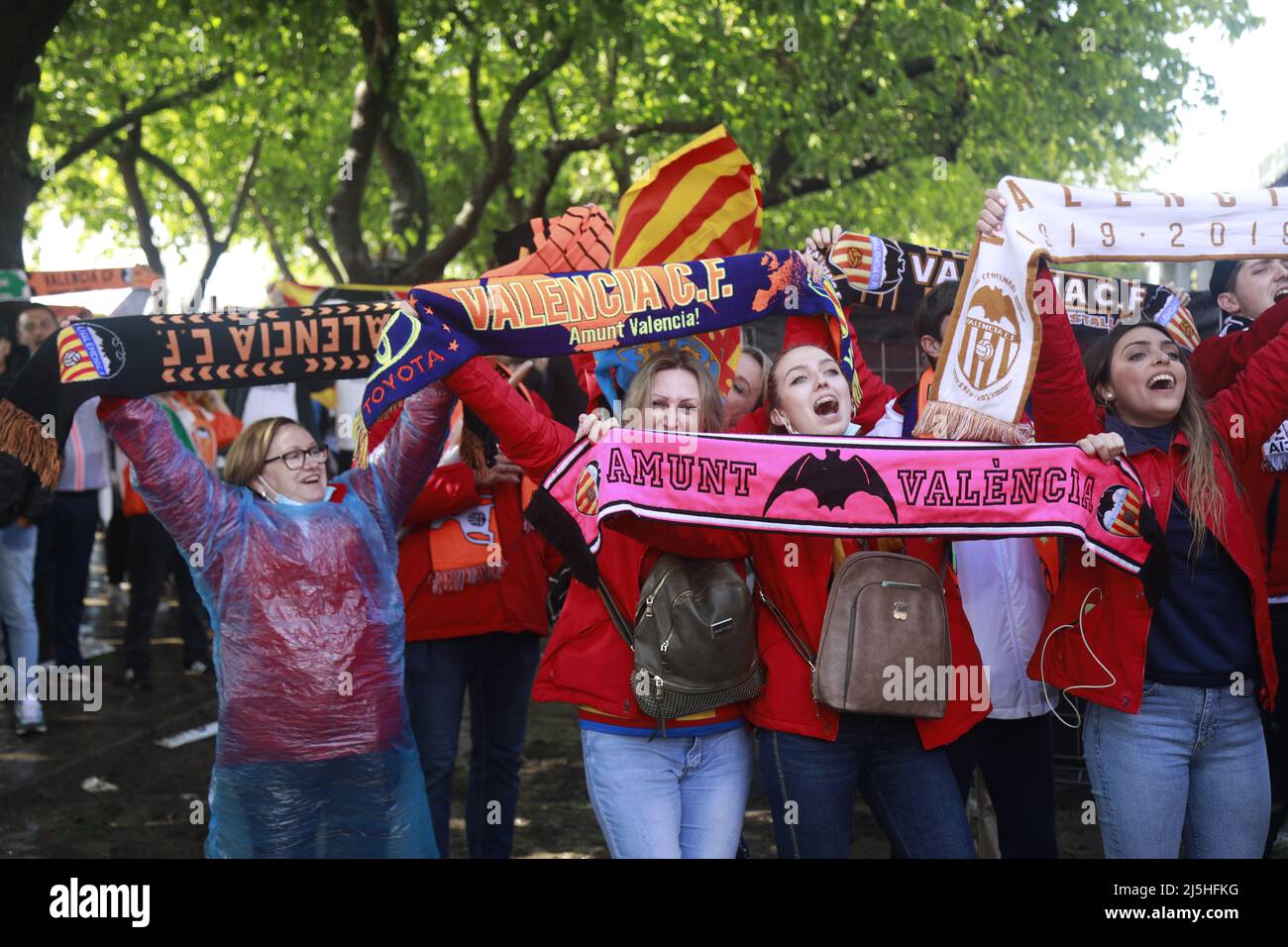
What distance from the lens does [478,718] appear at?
4.89 m

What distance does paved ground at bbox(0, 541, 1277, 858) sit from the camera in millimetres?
5820

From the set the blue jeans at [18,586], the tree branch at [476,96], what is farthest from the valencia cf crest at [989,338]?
the tree branch at [476,96]

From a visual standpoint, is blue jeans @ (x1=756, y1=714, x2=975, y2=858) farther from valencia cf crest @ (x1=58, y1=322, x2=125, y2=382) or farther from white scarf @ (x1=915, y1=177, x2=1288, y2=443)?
valencia cf crest @ (x1=58, y1=322, x2=125, y2=382)

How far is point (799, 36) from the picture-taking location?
1127 centimetres

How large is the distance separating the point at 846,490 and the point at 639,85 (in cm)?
1178

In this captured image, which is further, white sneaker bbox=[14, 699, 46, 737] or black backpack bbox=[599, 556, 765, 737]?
white sneaker bbox=[14, 699, 46, 737]

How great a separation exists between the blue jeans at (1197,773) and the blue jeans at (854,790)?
47cm

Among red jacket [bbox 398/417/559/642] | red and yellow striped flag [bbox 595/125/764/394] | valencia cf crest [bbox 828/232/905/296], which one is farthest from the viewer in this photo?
valencia cf crest [bbox 828/232/905/296]

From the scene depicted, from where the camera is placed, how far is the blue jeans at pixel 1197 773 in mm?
3463

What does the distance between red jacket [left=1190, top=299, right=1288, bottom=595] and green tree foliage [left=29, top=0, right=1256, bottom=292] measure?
249 inches

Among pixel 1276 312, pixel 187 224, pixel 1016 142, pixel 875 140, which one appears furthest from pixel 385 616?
pixel 187 224

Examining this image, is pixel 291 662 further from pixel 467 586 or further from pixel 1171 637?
pixel 1171 637

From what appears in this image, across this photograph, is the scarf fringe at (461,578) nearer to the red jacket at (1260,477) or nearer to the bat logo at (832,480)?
the bat logo at (832,480)

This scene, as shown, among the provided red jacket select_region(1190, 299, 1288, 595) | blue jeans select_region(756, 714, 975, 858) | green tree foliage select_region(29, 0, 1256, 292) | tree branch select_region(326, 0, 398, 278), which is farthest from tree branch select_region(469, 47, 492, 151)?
blue jeans select_region(756, 714, 975, 858)
